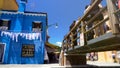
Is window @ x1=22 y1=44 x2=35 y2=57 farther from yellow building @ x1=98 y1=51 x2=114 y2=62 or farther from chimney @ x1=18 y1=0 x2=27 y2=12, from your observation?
yellow building @ x1=98 y1=51 x2=114 y2=62

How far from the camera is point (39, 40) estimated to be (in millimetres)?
20156

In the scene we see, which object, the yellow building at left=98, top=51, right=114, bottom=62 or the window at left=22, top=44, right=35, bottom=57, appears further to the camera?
the yellow building at left=98, top=51, right=114, bottom=62

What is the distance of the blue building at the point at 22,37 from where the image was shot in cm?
1952

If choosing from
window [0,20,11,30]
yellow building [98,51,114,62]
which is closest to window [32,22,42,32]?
window [0,20,11,30]

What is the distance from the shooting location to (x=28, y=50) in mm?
19516

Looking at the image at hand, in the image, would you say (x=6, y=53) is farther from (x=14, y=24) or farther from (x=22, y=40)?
(x=14, y=24)

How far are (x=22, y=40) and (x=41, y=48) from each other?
2471 millimetres

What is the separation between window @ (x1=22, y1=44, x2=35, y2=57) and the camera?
770 inches

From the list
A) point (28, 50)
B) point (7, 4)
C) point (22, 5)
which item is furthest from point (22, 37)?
point (7, 4)

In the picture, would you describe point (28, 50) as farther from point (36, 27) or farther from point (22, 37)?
point (36, 27)

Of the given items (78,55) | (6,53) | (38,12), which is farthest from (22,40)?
(78,55)

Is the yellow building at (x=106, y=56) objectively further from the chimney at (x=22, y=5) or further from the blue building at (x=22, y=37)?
the chimney at (x=22, y=5)

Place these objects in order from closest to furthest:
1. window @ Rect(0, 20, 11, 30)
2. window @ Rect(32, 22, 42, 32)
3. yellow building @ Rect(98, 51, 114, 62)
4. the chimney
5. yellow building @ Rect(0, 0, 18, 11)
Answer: window @ Rect(0, 20, 11, 30) → window @ Rect(32, 22, 42, 32) → the chimney → yellow building @ Rect(98, 51, 114, 62) → yellow building @ Rect(0, 0, 18, 11)

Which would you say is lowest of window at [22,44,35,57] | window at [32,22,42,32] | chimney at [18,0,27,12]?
window at [22,44,35,57]
